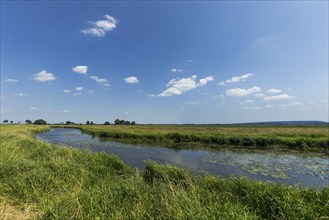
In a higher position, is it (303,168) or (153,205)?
(153,205)

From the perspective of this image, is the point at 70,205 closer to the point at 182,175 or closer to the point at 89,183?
the point at 89,183

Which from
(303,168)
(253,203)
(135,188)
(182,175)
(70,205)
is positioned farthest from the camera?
(303,168)

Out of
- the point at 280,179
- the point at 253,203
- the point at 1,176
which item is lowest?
the point at 280,179

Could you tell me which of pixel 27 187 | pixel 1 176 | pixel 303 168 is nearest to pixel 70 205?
pixel 27 187

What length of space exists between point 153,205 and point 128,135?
99.6 ft

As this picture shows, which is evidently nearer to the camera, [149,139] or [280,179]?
[280,179]

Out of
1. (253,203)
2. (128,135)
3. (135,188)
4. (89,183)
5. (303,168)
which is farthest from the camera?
(128,135)

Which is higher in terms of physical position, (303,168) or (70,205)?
(70,205)

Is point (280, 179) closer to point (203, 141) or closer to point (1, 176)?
point (1, 176)

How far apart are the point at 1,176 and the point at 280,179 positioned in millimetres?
11936

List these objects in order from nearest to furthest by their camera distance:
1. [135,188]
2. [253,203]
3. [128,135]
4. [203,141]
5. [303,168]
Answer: [253,203] → [135,188] → [303,168] → [203,141] → [128,135]

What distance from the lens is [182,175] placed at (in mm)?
8141

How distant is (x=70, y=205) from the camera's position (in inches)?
190

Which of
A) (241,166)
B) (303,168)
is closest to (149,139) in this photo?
(241,166)
